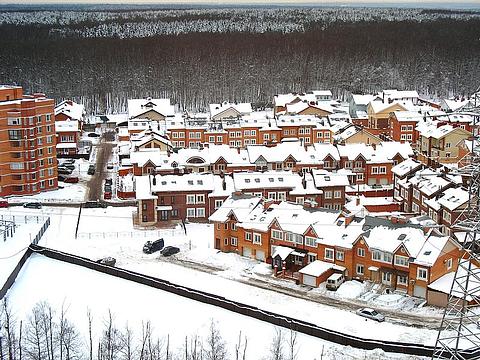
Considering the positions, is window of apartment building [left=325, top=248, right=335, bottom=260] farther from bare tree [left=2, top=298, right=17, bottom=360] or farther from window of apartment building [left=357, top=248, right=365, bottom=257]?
bare tree [left=2, top=298, right=17, bottom=360]

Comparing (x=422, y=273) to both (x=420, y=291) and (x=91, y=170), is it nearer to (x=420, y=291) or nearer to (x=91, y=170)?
(x=420, y=291)

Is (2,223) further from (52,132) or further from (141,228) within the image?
(52,132)

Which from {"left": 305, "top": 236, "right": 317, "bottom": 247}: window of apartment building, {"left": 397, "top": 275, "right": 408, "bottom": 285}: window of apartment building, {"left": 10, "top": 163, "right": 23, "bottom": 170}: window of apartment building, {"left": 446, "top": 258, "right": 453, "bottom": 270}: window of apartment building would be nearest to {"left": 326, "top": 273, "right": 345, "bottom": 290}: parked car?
{"left": 305, "top": 236, "right": 317, "bottom": 247}: window of apartment building

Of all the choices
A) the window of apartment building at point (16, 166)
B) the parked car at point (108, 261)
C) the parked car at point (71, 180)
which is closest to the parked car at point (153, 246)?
the parked car at point (108, 261)

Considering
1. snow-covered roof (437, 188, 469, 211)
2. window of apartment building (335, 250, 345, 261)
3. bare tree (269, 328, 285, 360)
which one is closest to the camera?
bare tree (269, 328, 285, 360)

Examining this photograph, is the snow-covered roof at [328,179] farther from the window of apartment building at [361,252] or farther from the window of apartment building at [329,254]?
the window of apartment building at [361,252]

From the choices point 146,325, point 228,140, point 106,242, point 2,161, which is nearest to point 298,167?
point 228,140
